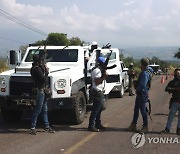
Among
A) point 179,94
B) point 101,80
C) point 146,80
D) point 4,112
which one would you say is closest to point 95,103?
point 101,80

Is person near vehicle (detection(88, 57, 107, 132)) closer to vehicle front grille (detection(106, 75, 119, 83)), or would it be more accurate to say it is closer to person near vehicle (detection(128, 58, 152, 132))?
person near vehicle (detection(128, 58, 152, 132))

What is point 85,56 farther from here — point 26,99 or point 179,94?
point 179,94

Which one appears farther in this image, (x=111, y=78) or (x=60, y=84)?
(x=111, y=78)

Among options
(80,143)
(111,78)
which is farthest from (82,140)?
(111,78)

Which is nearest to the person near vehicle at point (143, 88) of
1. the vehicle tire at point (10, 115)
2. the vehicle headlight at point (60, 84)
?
the vehicle headlight at point (60, 84)

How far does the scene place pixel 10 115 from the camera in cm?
1007

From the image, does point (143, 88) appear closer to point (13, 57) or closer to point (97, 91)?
point (97, 91)

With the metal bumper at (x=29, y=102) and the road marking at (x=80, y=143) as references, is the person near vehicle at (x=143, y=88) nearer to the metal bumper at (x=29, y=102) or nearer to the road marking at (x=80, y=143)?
the road marking at (x=80, y=143)

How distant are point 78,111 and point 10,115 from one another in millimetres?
1904

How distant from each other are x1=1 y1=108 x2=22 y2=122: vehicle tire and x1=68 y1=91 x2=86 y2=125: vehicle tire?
1562 mm

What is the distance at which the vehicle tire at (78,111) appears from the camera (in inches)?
371

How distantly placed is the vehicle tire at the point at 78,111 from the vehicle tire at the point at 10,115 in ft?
5.13

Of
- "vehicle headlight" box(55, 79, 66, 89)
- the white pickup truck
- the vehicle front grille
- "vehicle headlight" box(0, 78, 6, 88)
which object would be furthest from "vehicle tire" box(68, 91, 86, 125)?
the vehicle front grille

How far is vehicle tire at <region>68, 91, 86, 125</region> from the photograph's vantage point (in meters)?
9.43
